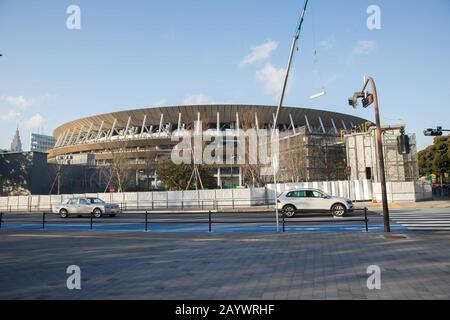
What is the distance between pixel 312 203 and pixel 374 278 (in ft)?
A: 42.6

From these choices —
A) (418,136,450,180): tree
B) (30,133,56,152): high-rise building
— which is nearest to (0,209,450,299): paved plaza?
(418,136,450,180): tree

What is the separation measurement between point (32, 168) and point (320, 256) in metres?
51.0

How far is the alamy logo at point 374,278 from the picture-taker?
565 centimetres

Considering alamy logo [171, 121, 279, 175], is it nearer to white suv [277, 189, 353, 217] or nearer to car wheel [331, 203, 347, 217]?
white suv [277, 189, 353, 217]

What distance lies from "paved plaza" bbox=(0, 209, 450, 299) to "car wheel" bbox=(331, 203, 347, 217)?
6.02 m

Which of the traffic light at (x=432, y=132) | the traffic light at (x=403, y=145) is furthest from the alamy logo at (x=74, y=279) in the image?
the traffic light at (x=432, y=132)

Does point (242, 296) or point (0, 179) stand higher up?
point (0, 179)

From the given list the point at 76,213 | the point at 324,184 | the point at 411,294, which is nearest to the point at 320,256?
the point at 411,294

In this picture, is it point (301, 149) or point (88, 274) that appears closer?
point (88, 274)

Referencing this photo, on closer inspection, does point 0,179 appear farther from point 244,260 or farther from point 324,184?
point 244,260

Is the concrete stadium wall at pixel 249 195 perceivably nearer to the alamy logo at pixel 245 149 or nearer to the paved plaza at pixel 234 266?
the alamy logo at pixel 245 149

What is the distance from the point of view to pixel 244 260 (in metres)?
7.98

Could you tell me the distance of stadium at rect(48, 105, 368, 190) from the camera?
A: 55.7 m
